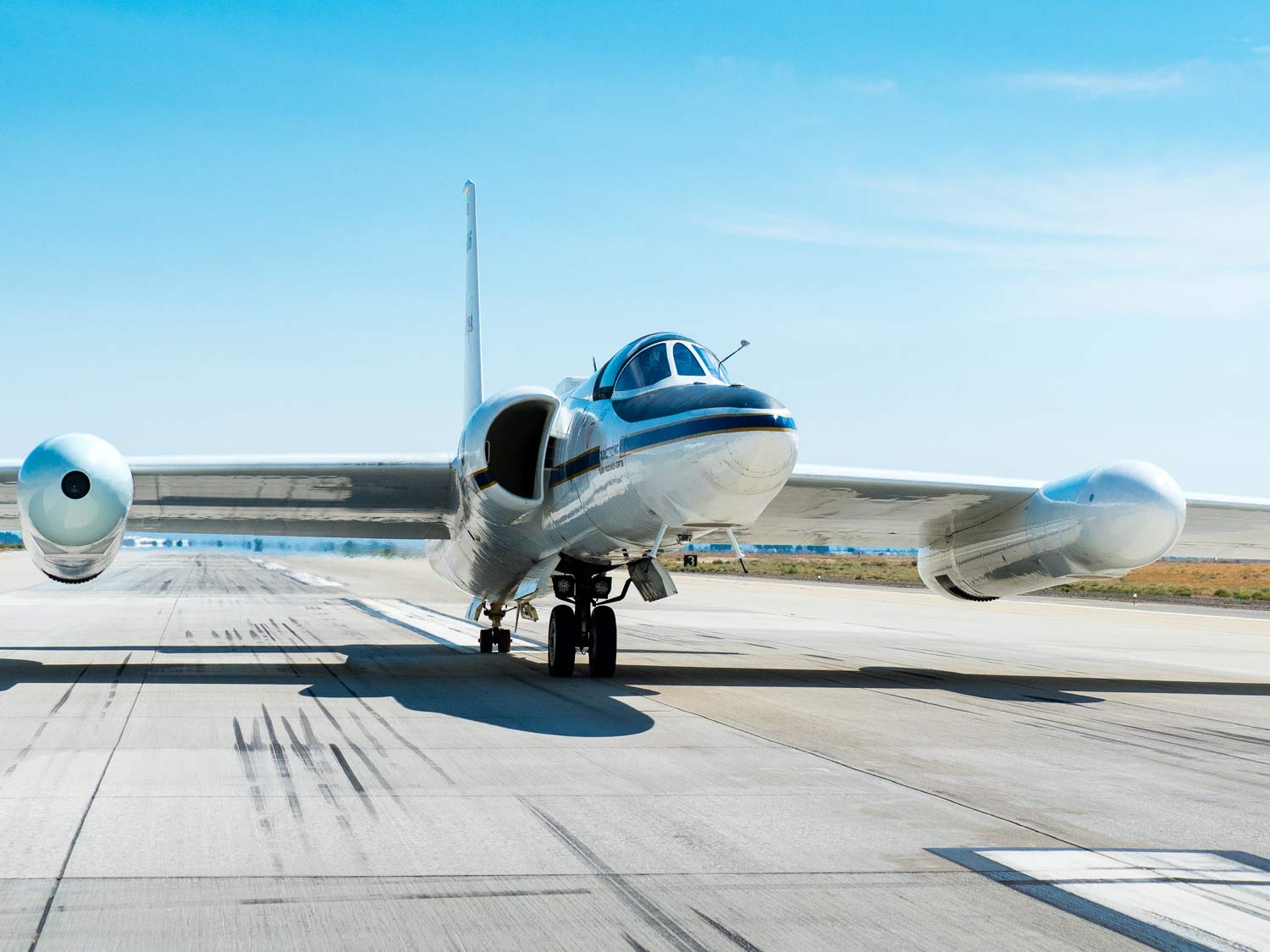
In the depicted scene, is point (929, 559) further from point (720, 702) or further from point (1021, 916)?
point (1021, 916)

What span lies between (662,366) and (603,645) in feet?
12.1

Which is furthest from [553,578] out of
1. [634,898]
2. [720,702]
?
[634,898]

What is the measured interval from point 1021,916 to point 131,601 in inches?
1248

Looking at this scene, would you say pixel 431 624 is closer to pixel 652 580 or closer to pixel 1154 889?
pixel 652 580

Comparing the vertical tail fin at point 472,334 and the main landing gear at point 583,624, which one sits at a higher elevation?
the vertical tail fin at point 472,334

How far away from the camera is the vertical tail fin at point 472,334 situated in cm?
1833

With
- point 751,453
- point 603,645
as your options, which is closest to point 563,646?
point 603,645

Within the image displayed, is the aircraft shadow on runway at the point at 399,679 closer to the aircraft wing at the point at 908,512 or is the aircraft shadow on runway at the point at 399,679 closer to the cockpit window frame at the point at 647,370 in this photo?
the cockpit window frame at the point at 647,370

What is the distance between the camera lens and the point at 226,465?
13492 mm

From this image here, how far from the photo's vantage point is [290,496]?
15.8 meters

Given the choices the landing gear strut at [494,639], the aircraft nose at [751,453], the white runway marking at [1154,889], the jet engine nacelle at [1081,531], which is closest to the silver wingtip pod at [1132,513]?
the jet engine nacelle at [1081,531]

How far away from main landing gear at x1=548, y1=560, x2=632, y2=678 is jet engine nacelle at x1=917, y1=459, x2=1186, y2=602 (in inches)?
211

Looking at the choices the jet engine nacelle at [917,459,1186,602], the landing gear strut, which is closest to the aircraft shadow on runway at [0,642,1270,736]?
the landing gear strut

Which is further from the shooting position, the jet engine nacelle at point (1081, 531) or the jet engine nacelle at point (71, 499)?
the jet engine nacelle at point (1081, 531)
